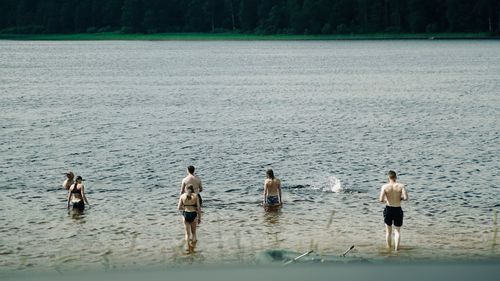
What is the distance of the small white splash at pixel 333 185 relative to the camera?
36.0 m

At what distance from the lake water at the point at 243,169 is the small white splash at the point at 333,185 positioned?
0.14m

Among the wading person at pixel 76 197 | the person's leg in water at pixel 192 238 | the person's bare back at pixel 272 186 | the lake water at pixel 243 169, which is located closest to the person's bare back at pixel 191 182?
the person's leg in water at pixel 192 238

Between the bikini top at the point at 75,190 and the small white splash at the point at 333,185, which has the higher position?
the bikini top at the point at 75,190

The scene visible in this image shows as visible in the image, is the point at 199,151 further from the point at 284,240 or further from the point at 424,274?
the point at 424,274

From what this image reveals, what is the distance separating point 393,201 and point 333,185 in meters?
14.1

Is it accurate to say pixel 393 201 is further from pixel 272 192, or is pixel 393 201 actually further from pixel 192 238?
pixel 272 192

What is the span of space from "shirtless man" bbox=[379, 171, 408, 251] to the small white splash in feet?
36.5

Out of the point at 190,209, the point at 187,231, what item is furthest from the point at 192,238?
the point at 190,209

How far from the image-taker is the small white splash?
36031 mm

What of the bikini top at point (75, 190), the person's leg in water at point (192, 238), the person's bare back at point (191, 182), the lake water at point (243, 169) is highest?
the person's bare back at point (191, 182)

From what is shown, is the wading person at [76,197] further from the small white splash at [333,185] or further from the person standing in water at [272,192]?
the small white splash at [333,185]

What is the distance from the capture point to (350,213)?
31094 mm

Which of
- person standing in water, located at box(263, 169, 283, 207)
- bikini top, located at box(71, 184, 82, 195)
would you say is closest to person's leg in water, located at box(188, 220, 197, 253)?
person standing in water, located at box(263, 169, 283, 207)

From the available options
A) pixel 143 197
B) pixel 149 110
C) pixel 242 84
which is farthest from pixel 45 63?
pixel 143 197
